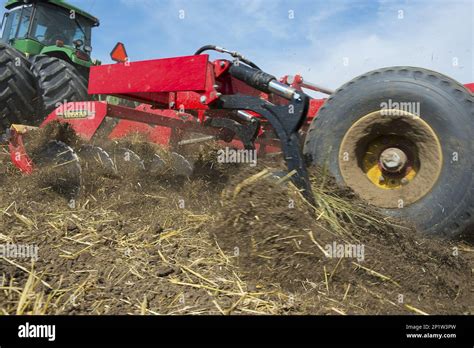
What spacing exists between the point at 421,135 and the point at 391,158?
8.6 inches

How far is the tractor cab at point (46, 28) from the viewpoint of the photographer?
6.87m

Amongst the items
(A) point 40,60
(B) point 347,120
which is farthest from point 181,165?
(A) point 40,60

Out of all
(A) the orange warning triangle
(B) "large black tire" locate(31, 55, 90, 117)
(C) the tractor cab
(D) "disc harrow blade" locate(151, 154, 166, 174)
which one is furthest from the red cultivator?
(C) the tractor cab

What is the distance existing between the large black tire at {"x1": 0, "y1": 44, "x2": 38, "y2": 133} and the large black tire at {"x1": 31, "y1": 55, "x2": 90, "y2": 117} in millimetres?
231

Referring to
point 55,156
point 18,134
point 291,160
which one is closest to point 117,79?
point 55,156

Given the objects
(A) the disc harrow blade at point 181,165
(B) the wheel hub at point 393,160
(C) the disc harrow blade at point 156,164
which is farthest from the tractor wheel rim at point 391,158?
(C) the disc harrow blade at point 156,164

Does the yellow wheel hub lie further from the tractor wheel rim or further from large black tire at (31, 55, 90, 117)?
large black tire at (31, 55, 90, 117)

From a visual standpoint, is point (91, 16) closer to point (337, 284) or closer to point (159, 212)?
point (159, 212)

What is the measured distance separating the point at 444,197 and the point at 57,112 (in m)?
3.56

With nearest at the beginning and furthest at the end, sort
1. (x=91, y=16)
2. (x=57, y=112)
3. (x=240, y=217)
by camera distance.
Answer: (x=240, y=217) → (x=57, y=112) → (x=91, y=16)

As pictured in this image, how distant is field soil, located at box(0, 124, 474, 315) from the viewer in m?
1.81

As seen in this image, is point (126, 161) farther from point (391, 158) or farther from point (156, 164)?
point (391, 158)

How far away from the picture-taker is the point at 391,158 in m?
2.71
